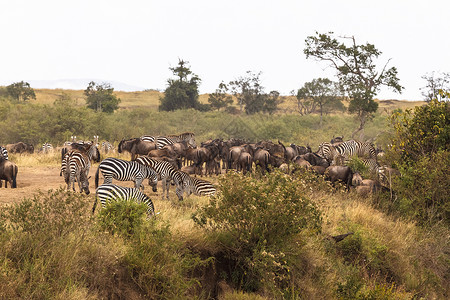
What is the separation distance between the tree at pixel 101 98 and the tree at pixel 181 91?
23.9ft

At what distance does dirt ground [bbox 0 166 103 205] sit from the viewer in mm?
13172

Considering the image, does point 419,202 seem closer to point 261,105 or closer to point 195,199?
point 195,199

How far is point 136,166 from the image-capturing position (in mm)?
14422

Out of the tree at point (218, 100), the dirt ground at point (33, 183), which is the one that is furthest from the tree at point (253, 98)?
the dirt ground at point (33, 183)

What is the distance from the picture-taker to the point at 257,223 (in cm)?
852

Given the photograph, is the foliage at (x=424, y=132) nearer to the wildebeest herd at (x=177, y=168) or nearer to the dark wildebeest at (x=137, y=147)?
the wildebeest herd at (x=177, y=168)

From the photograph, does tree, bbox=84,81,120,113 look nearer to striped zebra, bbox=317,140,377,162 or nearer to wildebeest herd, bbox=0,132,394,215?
wildebeest herd, bbox=0,132,394,215

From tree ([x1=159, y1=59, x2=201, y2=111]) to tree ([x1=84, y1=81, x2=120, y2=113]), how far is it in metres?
7.28

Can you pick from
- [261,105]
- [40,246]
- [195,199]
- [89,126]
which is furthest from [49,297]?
[261,105]

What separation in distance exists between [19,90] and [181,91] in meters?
26.0

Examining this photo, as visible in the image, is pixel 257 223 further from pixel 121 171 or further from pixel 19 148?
pixel 19 148

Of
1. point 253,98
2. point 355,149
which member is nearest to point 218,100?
point 253,98

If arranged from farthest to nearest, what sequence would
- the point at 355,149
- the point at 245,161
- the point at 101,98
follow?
the point at 101,98
the point at 355,149
the point at 245,161

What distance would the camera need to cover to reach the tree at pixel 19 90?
6556 cm
